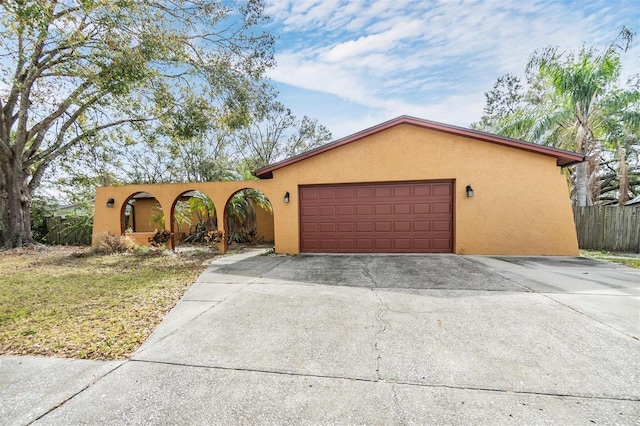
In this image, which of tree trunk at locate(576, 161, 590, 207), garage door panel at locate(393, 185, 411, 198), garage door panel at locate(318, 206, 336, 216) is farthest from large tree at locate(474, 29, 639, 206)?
garage door panel at locate(318, 206, 336, 216)

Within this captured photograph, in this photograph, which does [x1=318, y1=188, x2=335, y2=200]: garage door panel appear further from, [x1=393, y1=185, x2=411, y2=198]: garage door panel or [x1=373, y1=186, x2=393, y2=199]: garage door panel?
[x1=393, y1=185, x2=411, y2=198]: garage door panel

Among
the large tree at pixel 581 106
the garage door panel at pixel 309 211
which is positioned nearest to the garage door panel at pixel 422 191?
the garage door panel at pixel 309 211

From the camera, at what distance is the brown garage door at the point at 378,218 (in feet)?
28.0

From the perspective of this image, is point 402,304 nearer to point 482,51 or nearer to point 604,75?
point 482,51

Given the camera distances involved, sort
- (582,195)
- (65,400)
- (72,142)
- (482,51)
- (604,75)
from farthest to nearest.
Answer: (72,142), (582,195), (604,75), (482,51), (65,400)

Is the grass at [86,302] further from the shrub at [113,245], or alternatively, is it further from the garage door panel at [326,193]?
the garage door panel at [326,193]

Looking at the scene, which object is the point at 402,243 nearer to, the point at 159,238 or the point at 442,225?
the point at 442,225

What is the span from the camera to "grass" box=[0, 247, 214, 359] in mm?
3005

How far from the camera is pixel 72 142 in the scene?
1152 centimetres

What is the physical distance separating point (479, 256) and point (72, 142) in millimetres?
16465

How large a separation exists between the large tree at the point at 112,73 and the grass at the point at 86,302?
519cm

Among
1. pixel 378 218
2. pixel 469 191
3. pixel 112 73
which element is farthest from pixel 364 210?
pixel 112 73

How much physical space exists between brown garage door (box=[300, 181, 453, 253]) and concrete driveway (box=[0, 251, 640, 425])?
3968 millimetres

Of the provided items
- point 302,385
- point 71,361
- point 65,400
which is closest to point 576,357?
point 302,385
